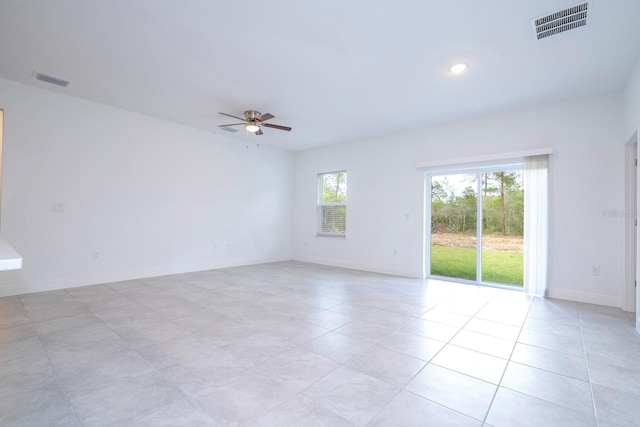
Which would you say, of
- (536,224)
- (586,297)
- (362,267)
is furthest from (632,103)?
(362,267)

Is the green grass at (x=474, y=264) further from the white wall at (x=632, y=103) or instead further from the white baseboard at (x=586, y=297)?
the white wall at (x=632, y=103)

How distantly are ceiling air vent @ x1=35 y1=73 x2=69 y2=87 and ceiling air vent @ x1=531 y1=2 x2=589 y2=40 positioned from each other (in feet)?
18.0

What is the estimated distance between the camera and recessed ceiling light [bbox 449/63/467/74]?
3296 millimetres

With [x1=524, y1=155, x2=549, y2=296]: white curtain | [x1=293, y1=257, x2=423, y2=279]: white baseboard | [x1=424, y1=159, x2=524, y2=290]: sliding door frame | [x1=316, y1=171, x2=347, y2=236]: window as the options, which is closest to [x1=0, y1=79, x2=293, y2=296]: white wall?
[x1=293, y1=257, x2=423, y2=279]: white baseboard

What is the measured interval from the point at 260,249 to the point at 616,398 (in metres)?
6.20

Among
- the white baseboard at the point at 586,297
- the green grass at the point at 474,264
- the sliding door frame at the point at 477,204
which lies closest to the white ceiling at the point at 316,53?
the sliding door frame at the point at 477,204

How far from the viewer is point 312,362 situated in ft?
7.29

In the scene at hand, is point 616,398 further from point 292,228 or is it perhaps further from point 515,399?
point 292,228

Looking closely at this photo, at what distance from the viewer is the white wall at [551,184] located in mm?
3875

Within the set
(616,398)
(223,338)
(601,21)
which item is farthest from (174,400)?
(601,21)

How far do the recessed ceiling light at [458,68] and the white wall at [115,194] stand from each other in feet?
15.4

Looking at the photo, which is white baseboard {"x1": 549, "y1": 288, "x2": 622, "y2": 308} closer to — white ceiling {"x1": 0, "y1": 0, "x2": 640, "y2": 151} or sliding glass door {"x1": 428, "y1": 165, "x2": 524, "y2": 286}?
sliding glass door {"x1": 428, "y1": 165, "x2": 524, "y2": 286}

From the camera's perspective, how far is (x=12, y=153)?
3963 mm

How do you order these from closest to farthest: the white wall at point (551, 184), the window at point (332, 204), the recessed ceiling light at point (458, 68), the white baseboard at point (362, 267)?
the recessed ceiling light at point (458, 68), the white wall at point (551, 184), the white baseboard at point (362, 267), the window at point (332, 204)
